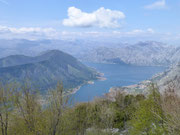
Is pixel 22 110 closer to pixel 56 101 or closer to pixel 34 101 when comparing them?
pixel 34 101

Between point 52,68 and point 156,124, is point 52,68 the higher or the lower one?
the lower one

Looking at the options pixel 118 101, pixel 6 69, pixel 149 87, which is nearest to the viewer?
pixel 149 87

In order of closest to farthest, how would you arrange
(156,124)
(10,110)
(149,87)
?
(10,110) → (156,124) → (149,87)

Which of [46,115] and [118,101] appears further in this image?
[118,101]

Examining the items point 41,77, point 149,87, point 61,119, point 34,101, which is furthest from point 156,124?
point 41,77

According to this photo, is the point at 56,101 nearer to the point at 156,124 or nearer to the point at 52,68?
the point at 156,124

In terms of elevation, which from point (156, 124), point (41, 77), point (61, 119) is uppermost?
point (61, 119)

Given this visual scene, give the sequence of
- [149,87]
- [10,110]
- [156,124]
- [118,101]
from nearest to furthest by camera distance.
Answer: [10,110], [156,124], [149,87], [118,101]

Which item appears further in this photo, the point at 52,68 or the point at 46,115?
the point at 52,68

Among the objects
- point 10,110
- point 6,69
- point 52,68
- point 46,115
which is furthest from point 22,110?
point 52,68
